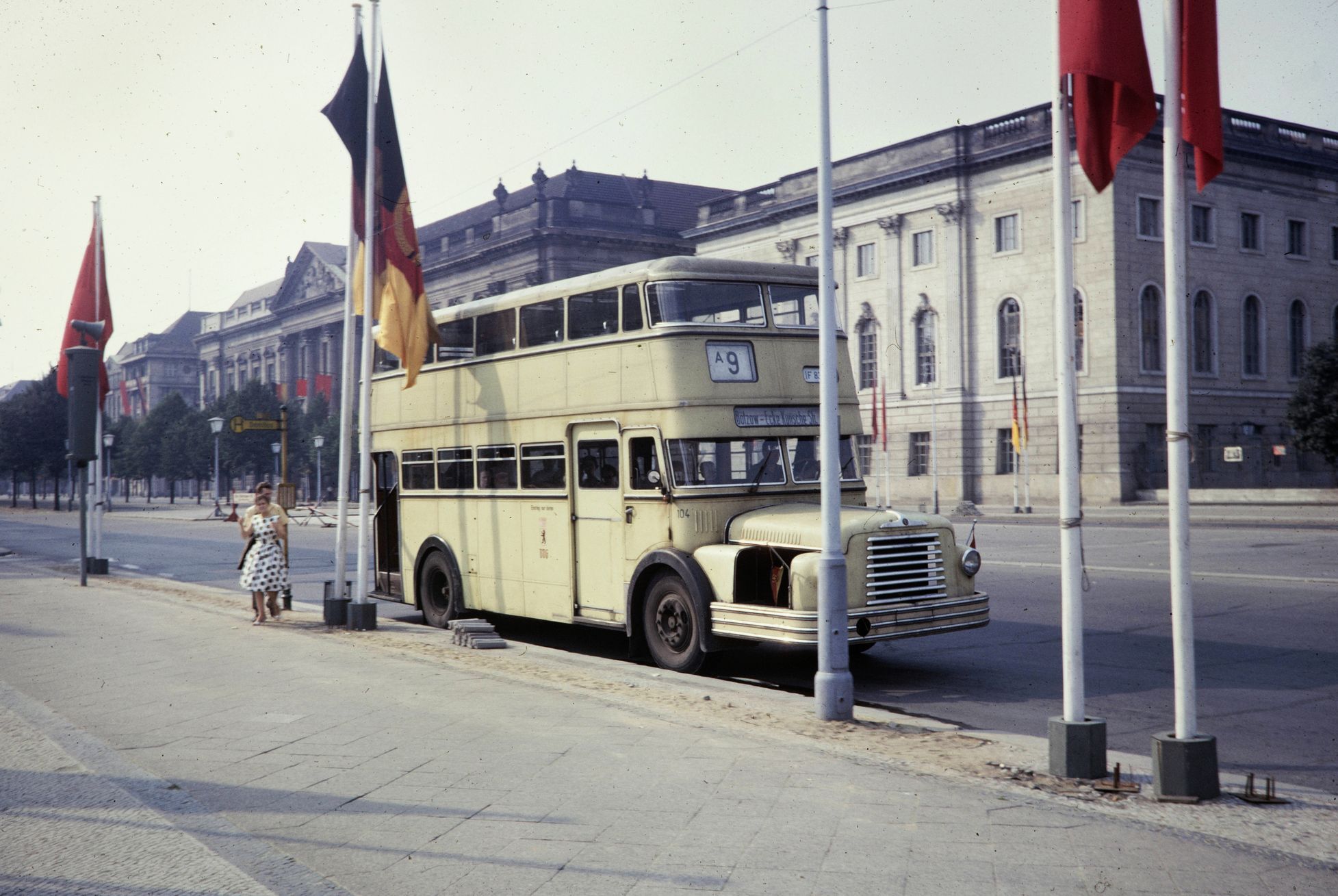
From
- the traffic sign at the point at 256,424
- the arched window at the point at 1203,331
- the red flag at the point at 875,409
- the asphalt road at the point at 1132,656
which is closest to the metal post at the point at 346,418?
the asphalt road at the point at 1132,656

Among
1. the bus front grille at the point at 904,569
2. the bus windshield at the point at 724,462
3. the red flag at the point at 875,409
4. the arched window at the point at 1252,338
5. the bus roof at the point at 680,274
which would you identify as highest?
the arched window at the point at 1252,338

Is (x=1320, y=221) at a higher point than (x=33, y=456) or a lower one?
higher

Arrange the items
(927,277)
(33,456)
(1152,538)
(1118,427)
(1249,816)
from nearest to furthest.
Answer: (1249,816) → (1152,538) → (1118,427) → (927,277) → (33,456)

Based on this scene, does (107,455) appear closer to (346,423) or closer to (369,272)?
(346,423)

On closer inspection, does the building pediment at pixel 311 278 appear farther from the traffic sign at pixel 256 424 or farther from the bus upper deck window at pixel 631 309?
the bus upper deck window at pixel 631 309

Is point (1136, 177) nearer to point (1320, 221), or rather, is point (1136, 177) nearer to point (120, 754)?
point (1320, 221)

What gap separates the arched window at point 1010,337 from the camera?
182 feet

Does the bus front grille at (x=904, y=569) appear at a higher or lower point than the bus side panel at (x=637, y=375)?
lower

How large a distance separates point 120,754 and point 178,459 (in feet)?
303

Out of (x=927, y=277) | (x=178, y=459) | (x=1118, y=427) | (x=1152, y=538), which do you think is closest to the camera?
(x=1152, y=538)

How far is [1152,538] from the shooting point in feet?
92.7

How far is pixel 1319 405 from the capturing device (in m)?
44.2

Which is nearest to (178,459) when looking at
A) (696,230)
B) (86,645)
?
(696,230)

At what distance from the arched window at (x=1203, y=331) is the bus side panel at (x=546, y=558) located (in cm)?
4827
